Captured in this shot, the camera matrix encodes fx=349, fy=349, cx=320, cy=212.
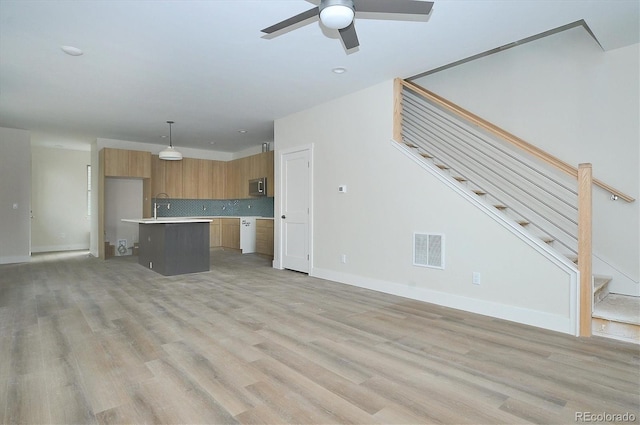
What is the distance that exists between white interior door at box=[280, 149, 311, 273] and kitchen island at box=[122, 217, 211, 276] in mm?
1373

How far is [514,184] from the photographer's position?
3.80 m

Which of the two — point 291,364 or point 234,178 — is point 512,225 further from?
point 234,178

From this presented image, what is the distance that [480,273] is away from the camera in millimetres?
3756

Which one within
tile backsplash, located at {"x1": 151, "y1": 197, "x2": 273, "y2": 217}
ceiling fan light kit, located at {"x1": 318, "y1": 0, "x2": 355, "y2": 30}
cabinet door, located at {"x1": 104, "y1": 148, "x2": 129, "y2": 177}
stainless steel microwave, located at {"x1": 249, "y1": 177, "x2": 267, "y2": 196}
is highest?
→ ceiling fan light kit, located at {"x1": 318, "y1": 0, "x2": 355, "y2": 30}

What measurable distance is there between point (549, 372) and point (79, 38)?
486 cm

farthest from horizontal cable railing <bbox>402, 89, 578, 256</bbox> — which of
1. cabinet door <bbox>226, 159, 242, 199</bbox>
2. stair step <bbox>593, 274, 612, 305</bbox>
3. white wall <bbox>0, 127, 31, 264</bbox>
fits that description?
white wall <bbox>0, 127, 31, 264</bbox>

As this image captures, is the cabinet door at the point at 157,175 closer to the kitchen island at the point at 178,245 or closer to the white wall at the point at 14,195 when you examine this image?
the white wall at the point at 14,195

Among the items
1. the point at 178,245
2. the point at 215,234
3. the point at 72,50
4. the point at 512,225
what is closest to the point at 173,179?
the point at 215,234

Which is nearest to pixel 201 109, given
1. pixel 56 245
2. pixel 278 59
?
pixel 278 59

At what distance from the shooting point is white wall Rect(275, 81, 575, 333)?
135 inches

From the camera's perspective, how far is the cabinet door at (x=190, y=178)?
9250 mm

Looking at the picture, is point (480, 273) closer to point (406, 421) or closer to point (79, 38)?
point (406, 421)

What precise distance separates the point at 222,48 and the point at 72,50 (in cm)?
155

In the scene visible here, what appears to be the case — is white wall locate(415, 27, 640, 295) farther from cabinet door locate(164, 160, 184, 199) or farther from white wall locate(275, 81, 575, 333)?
cabinet door locate(164, 160, 184, 199)
